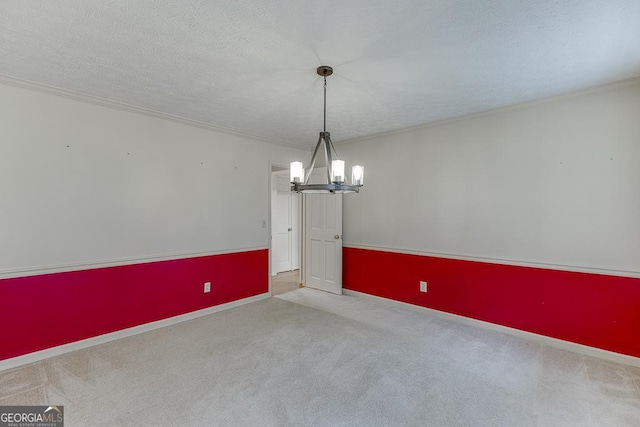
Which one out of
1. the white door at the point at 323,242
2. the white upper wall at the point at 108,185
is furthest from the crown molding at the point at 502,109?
the white upper wall at the point at 108,185

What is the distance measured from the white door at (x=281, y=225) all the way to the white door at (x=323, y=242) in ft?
3.83

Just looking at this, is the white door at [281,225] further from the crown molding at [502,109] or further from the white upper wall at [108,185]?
the crown molding at [502,109]

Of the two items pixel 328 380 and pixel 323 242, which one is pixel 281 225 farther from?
pixel 328 380

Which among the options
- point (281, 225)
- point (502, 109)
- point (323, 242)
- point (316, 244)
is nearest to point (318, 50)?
point (502, 109)

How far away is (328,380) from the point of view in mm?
2375

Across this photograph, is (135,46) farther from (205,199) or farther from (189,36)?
(205,199)

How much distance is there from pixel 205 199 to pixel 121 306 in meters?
1.50

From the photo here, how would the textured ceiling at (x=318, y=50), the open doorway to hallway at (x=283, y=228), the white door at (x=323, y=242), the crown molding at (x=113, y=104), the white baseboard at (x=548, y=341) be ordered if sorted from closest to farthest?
the textured ceiling at (x=318, y=50) → the crown molding at (x=113, y=104) → the white baseboard at (x=548, y=341) → the white door at (x=323, y=242) → the open doorway to hallway at (x=283, y=228)

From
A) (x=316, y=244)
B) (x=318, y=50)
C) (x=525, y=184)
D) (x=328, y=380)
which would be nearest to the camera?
(x=318, y=50)

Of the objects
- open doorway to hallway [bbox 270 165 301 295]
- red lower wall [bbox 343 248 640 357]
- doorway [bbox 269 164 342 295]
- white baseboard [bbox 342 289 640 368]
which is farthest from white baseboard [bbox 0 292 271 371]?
white baseboard [bbox 342 289 640 368]

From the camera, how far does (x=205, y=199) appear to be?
3.89 metres

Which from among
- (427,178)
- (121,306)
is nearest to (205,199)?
(121,306)

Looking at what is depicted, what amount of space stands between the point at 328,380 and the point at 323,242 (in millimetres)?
2719

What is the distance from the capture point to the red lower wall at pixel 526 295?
2.69 metres
